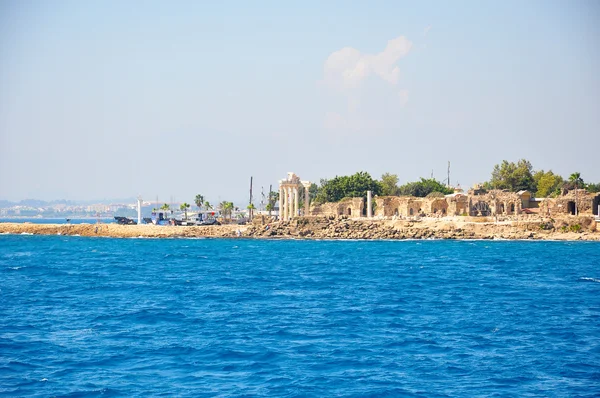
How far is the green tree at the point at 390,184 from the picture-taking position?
132 metres

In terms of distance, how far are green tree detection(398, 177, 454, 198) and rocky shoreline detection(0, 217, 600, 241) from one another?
113ft

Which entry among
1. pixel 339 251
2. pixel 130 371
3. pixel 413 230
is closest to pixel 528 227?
pixel 413 230

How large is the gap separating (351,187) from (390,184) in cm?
3156

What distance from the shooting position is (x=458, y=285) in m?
39.0

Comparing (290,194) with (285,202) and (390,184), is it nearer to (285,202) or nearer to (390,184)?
(285,202)

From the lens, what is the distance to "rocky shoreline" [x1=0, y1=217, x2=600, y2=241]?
83581 millimetres

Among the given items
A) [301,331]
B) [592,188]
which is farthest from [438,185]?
[301,331]

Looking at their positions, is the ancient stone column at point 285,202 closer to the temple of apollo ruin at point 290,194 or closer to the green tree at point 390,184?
the temple of apollo ruin at point 290,194

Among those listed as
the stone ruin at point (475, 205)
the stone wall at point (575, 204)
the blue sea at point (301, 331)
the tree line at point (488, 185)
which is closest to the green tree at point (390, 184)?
the tree line at point (488, 185)

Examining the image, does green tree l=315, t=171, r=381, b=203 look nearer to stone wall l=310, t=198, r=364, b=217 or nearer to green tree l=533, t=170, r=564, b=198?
stone wall l=310, t=198, r=364, b=217

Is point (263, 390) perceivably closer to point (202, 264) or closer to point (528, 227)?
point (202, 264)

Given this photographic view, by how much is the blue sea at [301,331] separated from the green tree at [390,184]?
82313mm

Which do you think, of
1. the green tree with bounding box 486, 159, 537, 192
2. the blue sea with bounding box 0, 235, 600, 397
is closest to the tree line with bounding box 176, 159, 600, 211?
the green tree with bounding box 486, 159, 537, 192

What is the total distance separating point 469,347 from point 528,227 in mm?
65959
